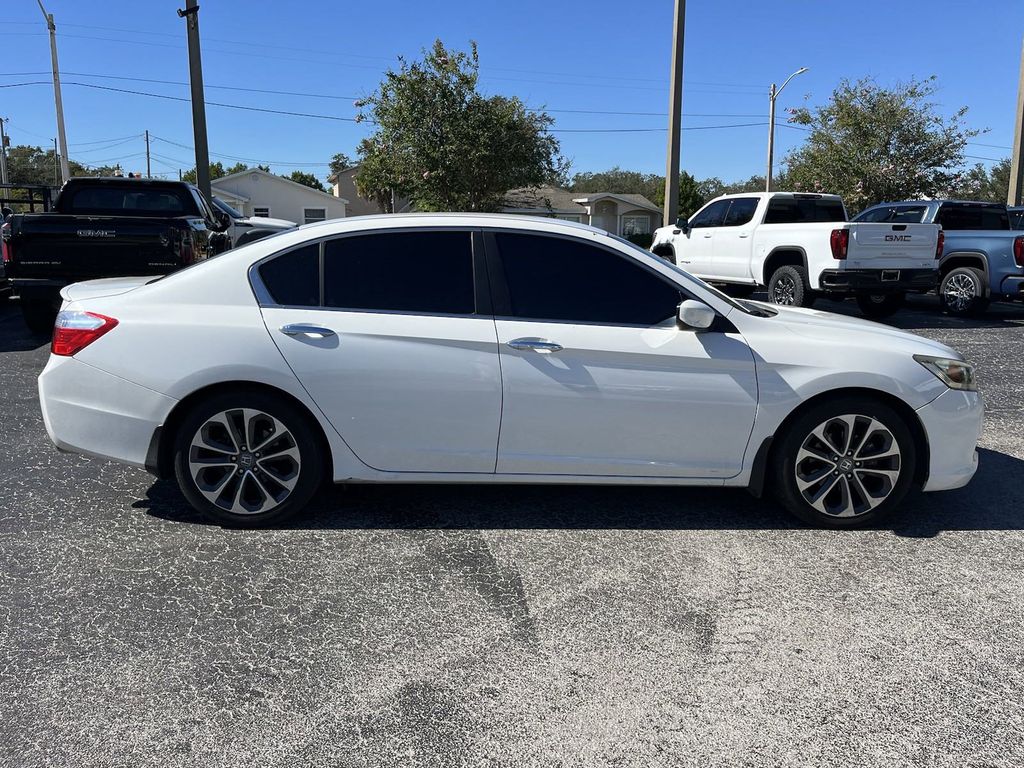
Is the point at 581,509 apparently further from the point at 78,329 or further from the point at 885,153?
the point at 885,153

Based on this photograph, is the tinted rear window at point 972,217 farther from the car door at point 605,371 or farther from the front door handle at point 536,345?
the front door handle at point 536,345

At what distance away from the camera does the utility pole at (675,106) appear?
58.7ft

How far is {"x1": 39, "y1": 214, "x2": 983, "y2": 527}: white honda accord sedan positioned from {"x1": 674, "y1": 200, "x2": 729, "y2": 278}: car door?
10.5m

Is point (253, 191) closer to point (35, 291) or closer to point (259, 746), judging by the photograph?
point (35, 291)

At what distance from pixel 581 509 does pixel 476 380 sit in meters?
1.05

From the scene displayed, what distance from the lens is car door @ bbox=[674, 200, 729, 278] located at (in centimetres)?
1462

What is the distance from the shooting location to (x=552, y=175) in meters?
38.9

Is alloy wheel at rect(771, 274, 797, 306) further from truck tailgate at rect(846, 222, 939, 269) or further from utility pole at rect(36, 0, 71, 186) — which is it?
utility pole at rect(36, 0, 71, 186)

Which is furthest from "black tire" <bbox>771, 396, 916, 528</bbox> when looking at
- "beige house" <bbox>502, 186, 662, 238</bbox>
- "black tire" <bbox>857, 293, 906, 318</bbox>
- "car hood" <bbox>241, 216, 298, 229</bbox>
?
"beige house" <bbox>502, 186, 662, 238</bbox>

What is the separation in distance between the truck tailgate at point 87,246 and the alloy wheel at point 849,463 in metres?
7.28

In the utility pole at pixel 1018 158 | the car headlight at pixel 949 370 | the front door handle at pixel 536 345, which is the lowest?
the car headlight at pixel 949 370

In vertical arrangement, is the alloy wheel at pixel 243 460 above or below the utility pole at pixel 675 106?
below

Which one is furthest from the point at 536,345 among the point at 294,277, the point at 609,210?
the point at 609,210

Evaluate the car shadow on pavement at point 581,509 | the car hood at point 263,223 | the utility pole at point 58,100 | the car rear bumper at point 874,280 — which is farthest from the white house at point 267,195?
the car shadow on pavement at point 581,509
